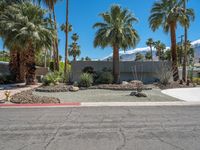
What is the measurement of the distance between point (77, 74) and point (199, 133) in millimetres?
21049

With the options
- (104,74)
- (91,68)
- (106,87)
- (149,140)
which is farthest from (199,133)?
(91,68)

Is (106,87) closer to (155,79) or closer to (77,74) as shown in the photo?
(77,74)

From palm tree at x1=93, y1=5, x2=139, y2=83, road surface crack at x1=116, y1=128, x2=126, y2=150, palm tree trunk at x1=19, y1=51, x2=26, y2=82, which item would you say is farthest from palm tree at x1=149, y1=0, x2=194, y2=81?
road surface crack at x1=116, y1=128, x2=126, y2=150

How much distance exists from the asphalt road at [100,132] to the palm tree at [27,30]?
42.1 feet

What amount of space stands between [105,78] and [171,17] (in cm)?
1094

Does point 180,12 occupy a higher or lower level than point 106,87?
higher

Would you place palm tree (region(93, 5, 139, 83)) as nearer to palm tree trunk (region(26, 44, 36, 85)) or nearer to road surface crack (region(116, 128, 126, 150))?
palm tree trunk (region(26, 44, 36, 85))

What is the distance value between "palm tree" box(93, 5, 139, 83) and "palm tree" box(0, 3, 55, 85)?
509 cm

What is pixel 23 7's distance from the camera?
2250cm

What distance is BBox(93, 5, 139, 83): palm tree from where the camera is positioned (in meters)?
23.2

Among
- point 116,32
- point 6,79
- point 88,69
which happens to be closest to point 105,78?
point 88,69

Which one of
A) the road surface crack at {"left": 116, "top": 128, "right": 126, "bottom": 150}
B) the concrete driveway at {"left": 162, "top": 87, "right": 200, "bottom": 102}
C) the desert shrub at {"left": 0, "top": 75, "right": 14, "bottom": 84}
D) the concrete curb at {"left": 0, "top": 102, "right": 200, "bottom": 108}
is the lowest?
the road surface crack at {"left": 116, "top": 128, "right": 126, "bottom": 150}

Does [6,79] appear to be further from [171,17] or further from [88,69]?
[171,17]

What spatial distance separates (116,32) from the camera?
909 inches
